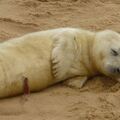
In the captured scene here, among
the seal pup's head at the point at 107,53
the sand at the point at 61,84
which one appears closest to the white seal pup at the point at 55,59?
the seal pup's head at the point at 107,53

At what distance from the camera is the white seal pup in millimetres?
5746

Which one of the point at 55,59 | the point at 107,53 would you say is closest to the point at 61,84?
the point at 55,59

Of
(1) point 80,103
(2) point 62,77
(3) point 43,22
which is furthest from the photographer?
(3) point 43,22

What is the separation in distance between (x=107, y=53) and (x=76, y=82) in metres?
0.52

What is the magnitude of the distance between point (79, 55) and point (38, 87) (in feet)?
2.27

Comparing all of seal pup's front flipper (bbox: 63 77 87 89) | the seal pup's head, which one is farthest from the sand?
the seal pup's head

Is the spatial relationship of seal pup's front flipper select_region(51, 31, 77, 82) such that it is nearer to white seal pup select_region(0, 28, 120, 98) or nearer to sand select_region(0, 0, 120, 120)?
white seal pup select_region(0, 28, 120, 98)

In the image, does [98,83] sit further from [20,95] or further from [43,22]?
[43,22]

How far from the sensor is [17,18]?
26.5ft

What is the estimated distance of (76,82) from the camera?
616 cm

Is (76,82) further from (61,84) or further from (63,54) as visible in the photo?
(63,54)

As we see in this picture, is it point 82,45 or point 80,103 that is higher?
point 82,45

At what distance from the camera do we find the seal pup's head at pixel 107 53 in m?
6.09

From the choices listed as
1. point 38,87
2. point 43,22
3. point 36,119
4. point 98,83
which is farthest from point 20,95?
point 43,22
